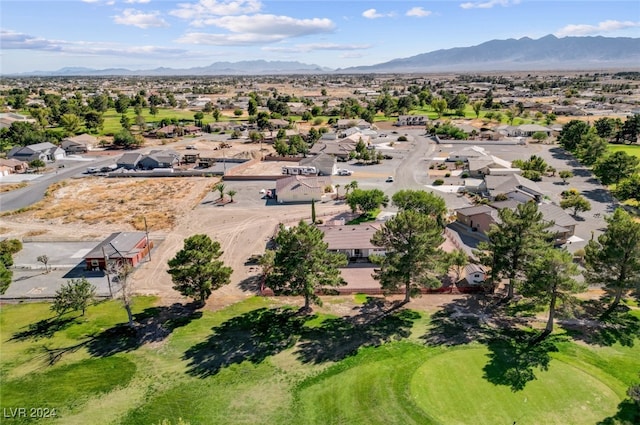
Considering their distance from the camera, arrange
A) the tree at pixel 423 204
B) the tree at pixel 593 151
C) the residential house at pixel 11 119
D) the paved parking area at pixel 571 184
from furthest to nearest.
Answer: the residential house at pixel 11 119 → the tree at pixel 593 151 → the paved parking area at pixel 571 184 → the tree at pixel 423 204

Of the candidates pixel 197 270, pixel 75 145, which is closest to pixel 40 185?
pixel 75 145

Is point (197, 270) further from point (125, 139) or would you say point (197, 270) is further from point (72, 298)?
point (125, 139)

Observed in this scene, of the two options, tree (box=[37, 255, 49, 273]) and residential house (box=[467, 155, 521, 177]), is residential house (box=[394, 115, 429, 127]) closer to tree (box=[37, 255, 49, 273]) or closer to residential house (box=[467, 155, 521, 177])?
residential house (box=[467, 155, 521, 177])

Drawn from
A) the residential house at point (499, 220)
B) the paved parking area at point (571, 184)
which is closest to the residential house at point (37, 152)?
the paved parking area at point (571, 184)

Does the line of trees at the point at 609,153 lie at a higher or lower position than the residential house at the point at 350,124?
lower

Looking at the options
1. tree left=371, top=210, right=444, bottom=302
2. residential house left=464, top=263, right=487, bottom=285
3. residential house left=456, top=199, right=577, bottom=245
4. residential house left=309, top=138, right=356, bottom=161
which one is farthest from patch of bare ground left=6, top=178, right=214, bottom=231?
residential house left=456, top=199, right=577, bottom=245

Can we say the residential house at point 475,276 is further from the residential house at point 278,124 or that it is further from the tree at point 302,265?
the residential house at point 278,124
